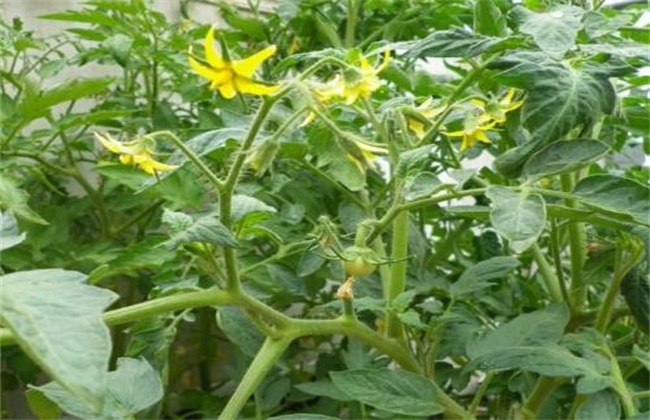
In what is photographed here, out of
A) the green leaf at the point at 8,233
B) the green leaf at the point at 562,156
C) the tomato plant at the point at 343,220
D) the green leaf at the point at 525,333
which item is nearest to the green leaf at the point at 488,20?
the tomato plant at the point at 343,220

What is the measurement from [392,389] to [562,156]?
184 mm

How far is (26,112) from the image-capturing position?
0.69m

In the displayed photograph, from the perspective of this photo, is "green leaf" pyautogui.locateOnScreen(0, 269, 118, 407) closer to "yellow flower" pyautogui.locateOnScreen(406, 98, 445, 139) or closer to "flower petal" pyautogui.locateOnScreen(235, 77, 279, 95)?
"flower petal" pyautogui.locateOnScreen(235, 77, 279, 95)

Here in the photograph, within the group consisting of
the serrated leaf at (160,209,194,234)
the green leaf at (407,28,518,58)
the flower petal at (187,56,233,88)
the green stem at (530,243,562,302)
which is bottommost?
the green stem at (530,243,562,302)

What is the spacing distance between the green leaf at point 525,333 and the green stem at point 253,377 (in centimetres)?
17

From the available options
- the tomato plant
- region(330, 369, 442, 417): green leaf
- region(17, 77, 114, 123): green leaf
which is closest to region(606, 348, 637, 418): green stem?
the tomato plant

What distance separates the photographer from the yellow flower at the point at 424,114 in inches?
20.7

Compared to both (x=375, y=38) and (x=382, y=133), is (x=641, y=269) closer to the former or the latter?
(x=382, y=133)

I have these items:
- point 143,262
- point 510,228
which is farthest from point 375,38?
point 510,228

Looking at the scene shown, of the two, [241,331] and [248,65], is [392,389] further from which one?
[248,65]

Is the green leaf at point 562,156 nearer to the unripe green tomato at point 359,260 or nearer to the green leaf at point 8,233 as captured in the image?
the unripe green tomato at point 359,260

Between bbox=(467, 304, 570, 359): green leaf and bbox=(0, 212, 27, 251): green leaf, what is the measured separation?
13.5 inches

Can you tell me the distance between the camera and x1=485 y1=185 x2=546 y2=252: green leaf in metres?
0.42

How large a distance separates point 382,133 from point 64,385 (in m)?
0.29
